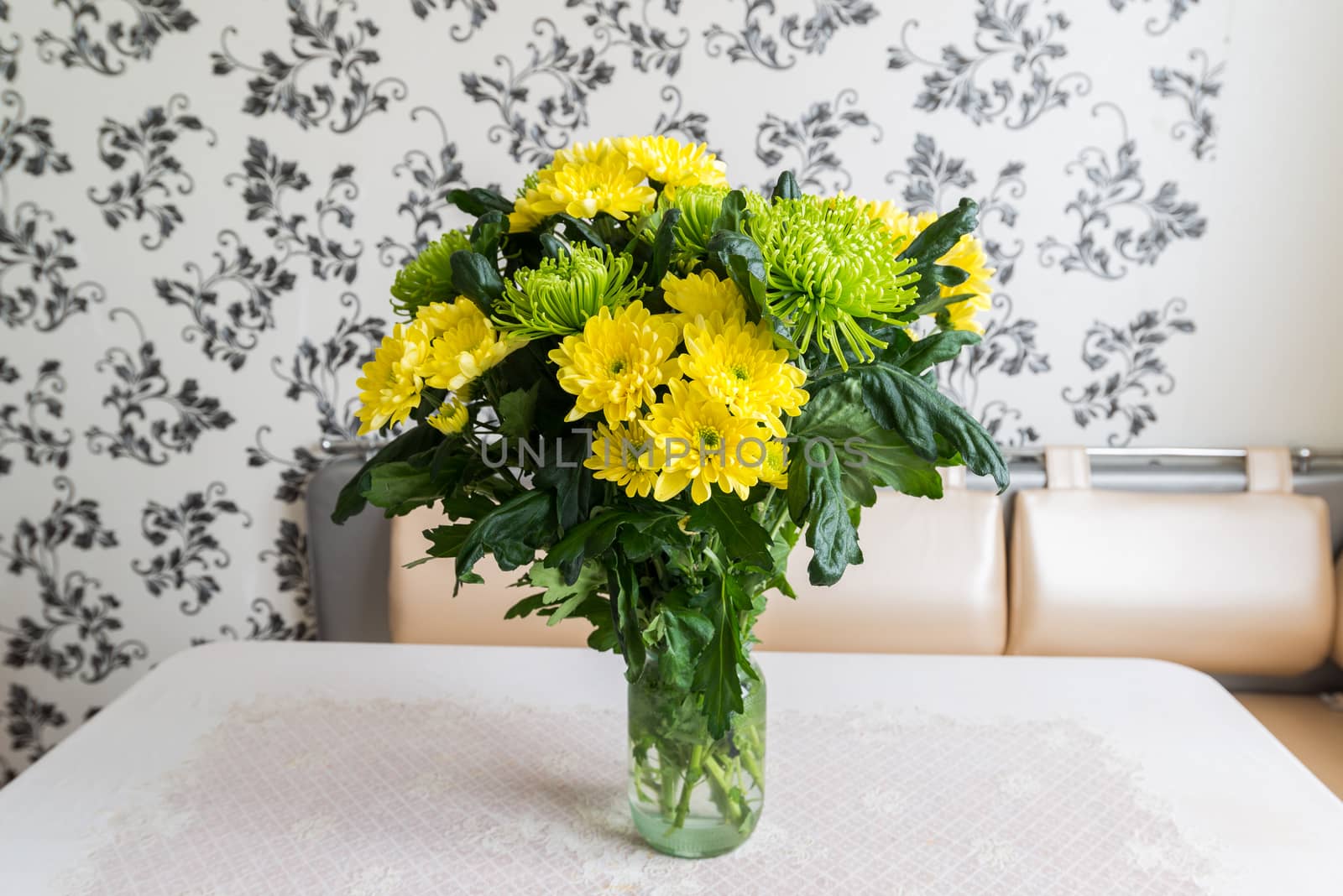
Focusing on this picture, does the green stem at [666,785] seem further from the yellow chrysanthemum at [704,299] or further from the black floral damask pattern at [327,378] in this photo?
the black floral damask pattern at [327,378]

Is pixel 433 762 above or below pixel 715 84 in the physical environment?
below

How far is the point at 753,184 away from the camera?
70.6 inches

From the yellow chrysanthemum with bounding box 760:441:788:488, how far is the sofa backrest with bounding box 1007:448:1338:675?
113cm

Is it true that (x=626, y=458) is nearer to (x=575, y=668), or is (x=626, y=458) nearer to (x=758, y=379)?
(x=758, y=379)

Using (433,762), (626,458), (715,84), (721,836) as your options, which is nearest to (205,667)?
(433,762)

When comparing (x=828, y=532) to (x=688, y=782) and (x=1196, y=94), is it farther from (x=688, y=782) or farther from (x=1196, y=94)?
(x=1196, y=94)

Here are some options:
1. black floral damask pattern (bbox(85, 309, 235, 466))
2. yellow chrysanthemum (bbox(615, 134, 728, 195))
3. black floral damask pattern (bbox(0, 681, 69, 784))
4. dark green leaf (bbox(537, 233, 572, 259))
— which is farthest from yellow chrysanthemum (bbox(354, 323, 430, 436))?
black floral damask pattern (bbox(0, 681, 69, 784))

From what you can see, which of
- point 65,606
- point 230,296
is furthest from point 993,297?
point 65,606

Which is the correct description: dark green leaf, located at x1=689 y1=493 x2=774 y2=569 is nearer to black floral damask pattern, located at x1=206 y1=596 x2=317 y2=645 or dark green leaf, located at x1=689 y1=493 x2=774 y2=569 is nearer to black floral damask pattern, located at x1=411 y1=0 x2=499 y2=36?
black floral damask pattern, located at x1=411 y1=0 x2=499 y2=36

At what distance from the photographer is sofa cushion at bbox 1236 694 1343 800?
150 cm

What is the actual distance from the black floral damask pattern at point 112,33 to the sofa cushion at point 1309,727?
225cm

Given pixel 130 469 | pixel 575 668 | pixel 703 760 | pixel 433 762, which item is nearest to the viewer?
pixel 703 760

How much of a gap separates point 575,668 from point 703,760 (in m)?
0.47

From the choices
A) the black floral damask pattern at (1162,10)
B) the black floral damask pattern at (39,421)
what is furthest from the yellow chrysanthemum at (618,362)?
the black floral damask pattern at (39,421)
